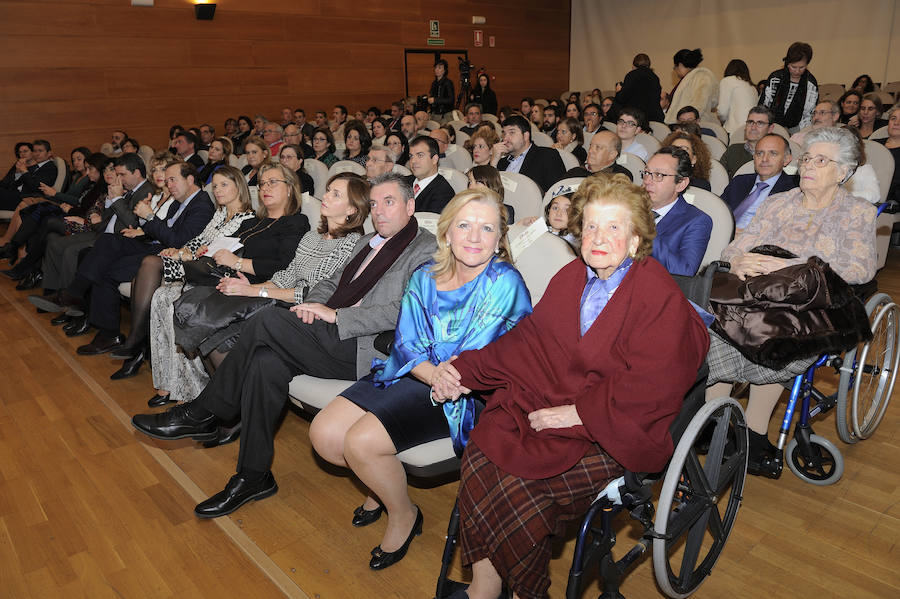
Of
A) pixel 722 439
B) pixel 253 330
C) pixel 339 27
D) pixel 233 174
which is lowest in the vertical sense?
pixel 722 439

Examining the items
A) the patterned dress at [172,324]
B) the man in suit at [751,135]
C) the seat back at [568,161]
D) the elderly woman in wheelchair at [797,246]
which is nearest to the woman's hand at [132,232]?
the patterned dress at [172,324]

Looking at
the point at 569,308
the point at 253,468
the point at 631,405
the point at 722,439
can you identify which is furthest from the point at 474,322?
the point at 253,468

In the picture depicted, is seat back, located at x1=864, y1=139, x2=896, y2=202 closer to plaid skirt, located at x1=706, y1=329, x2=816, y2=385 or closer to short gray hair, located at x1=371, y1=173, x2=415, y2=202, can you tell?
plaid skirt, located at x1=706, y1=329, x2=816, y2=385

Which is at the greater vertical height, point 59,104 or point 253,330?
point 59,104

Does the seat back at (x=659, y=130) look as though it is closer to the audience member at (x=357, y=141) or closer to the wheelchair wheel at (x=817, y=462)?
the audience member at (x=357, y=141)

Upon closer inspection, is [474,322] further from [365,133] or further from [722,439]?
[365,133]

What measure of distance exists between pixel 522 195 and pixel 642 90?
3770 millimetres

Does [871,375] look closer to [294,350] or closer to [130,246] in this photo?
[294,350]

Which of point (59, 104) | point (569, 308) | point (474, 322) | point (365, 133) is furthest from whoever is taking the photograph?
point (59, 104)

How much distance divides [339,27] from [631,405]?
458 inches

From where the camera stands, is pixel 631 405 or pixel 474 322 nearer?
pixel 631 405

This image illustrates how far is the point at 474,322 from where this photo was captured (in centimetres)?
202

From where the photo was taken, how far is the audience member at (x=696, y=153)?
3.40 meters

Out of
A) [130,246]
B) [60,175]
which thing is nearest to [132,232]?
[130,246]
